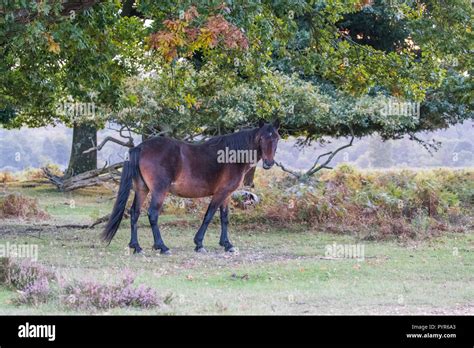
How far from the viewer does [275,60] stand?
21875 mm

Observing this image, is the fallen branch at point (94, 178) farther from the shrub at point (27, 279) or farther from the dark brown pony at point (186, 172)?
the shrub at point (27, 279)

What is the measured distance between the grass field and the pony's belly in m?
1.12

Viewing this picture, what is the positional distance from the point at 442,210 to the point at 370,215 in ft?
6.35

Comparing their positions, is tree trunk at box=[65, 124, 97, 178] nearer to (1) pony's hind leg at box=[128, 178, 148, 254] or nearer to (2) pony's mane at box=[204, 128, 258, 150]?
(1) pony's hind leg at box=[128, 178, 148, 254]

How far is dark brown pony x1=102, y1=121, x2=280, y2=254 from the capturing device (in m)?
14.7

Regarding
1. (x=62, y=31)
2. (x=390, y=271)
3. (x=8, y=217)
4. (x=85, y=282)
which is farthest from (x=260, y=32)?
(x=8, y=217)

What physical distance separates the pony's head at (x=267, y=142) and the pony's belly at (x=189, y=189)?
1494 millimetres

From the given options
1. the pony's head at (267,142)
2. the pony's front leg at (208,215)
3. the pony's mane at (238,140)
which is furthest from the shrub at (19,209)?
the pony's head at (267,142)

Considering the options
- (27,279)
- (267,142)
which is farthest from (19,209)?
(27,279)

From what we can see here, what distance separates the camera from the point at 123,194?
14.6 meters

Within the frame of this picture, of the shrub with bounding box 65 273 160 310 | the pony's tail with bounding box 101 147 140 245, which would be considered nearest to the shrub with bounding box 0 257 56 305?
the shrub with bounding box 65 273 160 310

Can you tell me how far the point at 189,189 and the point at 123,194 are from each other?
1.46 metres

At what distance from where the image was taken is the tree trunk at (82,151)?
95.1ft

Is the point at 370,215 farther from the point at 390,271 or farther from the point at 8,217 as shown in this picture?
the point at 8,217
